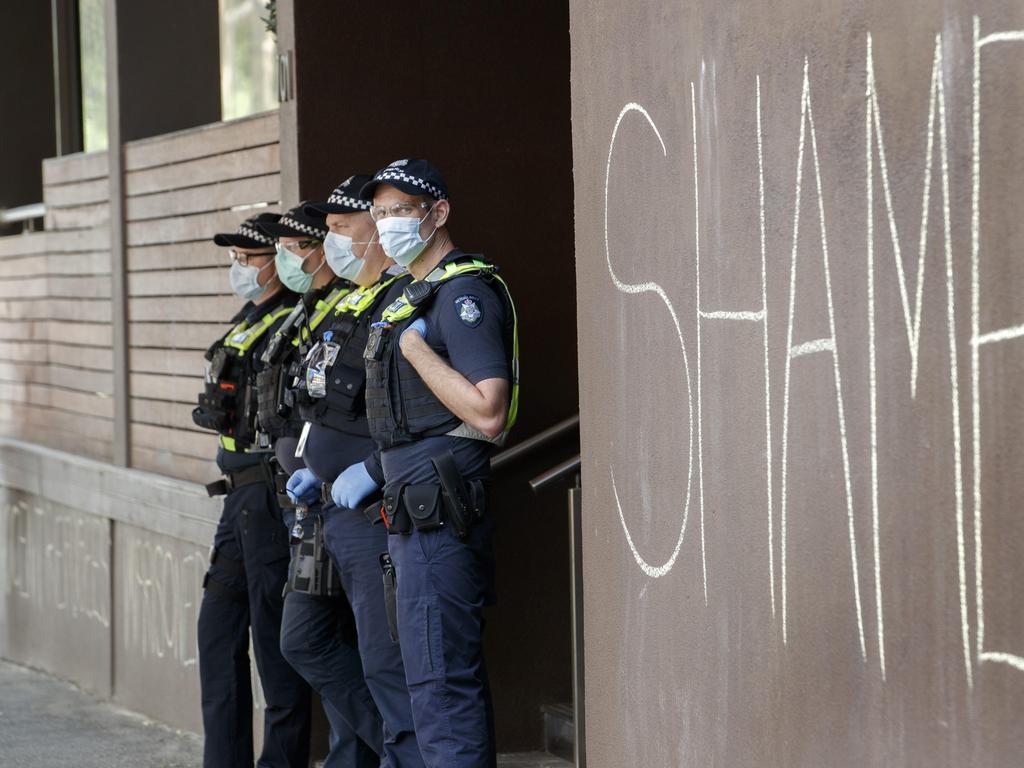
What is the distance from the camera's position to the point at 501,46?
6227mm

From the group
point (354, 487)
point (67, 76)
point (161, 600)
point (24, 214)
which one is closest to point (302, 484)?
point (354, 487)

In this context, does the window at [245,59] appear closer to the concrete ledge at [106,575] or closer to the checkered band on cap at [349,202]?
the concrete ledge at [106,575]

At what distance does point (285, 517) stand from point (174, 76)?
3.54m

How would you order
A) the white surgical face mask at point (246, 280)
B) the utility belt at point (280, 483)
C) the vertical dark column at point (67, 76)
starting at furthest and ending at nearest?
1. the vertical dark column at point (67, 76)
2. the white surgical face mask at point (246, 280)
3. the utility belt at point (280, 483)

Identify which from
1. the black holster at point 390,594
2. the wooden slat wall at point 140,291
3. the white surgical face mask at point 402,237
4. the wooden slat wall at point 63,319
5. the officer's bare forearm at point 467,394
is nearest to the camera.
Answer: the officer's bare forearm at point 467,394

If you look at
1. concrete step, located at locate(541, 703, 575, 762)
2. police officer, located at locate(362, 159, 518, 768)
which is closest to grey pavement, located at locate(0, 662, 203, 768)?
concrete step, located at locate(541, 703, 575, 762)

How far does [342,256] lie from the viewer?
17.0 ft

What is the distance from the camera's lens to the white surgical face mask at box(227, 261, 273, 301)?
6117 mm

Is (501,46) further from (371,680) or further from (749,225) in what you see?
(749,225)

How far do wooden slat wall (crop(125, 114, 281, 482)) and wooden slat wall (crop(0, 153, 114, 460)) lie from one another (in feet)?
1.83

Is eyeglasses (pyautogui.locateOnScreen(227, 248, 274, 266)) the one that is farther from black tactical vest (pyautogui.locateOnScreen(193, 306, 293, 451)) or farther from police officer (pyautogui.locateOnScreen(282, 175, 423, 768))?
police officer (pyautogui.locateOnScreen(282, 175, 423, 768))

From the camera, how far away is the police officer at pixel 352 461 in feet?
15.5

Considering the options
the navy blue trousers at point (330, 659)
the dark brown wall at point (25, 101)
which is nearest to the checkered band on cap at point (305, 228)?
the navy blue trousers at point (330, 659)

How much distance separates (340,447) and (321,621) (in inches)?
24.6
